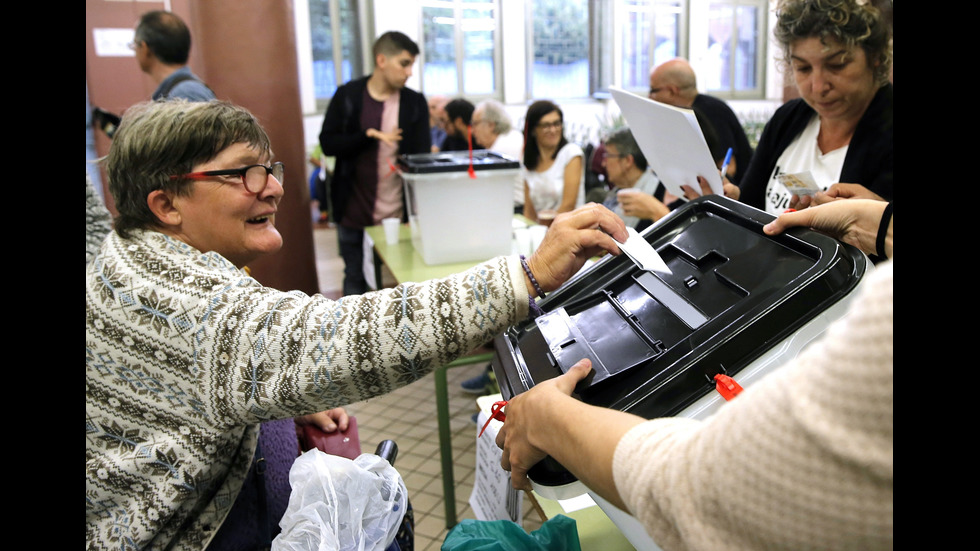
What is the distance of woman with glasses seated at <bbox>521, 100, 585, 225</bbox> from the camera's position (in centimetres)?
375

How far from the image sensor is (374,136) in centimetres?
346

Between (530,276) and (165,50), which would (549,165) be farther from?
(530,276)

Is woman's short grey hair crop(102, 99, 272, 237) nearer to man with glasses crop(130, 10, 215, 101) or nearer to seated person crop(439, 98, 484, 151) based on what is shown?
man with glasses crop(130, 10, 215, 101)

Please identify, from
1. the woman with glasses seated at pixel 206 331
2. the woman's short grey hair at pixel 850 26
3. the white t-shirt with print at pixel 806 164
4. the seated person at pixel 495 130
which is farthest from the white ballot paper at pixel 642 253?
the seated person at pixel 495 130

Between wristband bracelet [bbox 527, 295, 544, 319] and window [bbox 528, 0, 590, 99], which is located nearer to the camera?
wristband bracelet [bbox 527, 295, 544, 319]

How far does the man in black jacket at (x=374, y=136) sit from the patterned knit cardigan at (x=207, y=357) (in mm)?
2456

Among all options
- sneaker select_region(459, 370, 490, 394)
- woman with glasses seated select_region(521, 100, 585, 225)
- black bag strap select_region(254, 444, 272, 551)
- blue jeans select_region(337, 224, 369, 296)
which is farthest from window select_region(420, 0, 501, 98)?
black bag strap select_region(254, 444, 272, 551)

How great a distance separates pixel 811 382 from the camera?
1.55ft

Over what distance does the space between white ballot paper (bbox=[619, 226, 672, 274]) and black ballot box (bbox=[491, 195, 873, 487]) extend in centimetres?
4

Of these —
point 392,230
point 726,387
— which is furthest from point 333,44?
point 726,387

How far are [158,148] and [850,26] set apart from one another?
1.39 m

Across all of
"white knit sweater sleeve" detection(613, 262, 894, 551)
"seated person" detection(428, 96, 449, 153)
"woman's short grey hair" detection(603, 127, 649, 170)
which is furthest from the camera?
"seated person" detection(428, 96, 449, 153)

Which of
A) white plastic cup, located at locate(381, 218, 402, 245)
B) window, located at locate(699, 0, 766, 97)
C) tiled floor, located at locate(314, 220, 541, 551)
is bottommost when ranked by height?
tiled floor, located at locate(314, 220, 541, 551)

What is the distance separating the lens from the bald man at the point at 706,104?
9.31ft
